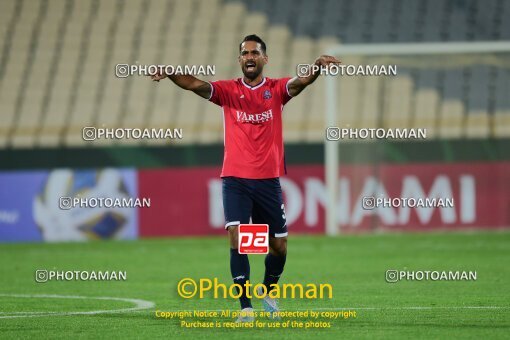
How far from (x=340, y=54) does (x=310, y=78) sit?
1350cm

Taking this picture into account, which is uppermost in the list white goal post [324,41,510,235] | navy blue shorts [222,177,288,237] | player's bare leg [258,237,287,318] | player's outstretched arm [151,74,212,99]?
white goal post [324,41,510,235]

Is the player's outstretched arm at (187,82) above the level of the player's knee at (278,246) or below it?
above

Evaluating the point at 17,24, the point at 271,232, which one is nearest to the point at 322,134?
the point at 17,24

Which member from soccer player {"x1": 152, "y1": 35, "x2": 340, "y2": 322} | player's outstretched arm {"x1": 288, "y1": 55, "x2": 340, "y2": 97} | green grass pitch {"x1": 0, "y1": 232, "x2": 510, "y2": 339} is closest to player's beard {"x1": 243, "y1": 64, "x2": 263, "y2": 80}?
soccer player {"x1": 152, "y1": 35, "x2": 340, "y2": 322}

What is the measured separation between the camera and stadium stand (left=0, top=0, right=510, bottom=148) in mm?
26797

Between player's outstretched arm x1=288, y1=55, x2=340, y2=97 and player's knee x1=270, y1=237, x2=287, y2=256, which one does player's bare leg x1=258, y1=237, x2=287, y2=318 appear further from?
player's outstretched arm x1=288, y1=55, x2=340, y2=97

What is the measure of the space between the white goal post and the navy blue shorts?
38.9 feet

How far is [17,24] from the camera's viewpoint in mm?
29719

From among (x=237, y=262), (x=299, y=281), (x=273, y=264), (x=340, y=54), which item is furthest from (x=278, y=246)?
(x=340, y=54)

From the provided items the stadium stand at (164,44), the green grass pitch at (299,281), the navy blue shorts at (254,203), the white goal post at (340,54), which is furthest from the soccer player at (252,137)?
the stadium stand at (164,44)

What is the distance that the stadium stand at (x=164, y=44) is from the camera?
1055 inches

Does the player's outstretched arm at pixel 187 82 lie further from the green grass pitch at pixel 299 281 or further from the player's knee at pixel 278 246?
the green grass pitch at pixel 299 281

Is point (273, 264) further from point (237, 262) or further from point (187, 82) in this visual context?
point (187, 82)

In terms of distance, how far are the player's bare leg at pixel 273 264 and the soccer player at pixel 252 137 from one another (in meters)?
0.04
